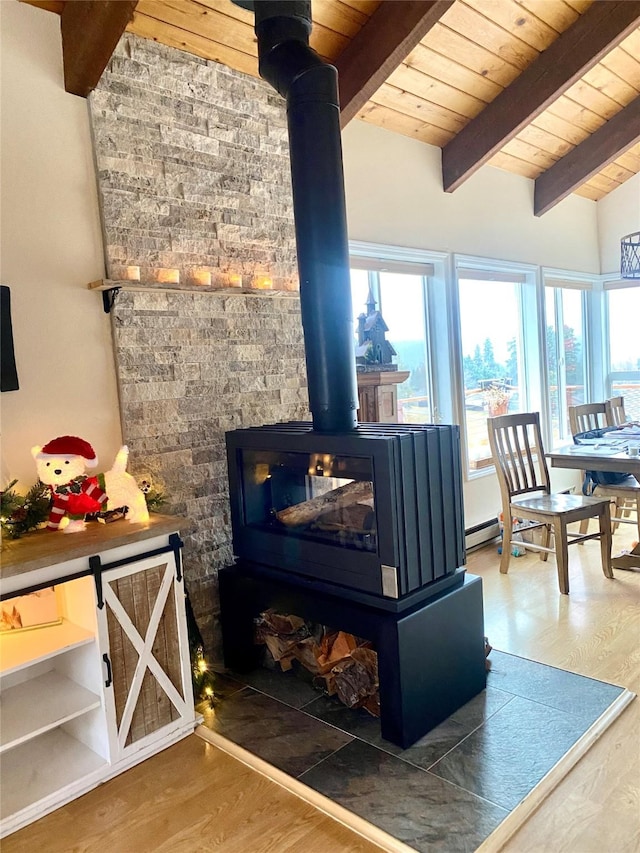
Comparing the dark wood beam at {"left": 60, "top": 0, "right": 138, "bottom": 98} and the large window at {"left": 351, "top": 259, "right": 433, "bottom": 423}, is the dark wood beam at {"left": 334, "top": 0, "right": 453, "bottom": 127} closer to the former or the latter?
the large window at {"left": 351, "top": 259, "right": 433, "bottom": 423}

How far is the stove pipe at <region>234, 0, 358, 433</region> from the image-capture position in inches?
91.6

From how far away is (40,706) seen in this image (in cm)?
212

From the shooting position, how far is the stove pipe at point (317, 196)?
2.33m

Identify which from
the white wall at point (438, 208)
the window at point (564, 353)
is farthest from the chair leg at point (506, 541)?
the window at point (564, 353)

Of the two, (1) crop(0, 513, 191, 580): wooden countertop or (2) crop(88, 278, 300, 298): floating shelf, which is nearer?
(1) crop(0, 513, 191, 580): wooden countertop

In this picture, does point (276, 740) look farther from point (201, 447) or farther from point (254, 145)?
point (254, 145)

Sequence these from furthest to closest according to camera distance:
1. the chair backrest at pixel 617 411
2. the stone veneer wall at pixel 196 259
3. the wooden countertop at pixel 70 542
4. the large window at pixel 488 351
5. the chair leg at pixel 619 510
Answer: the chair backrest at pixel 617 411
the large window at pixel 488 351
the chair leg at pixel 619 510
the stone veneer wall at pixel 196 259
the wooden countertop at pixel 70 542

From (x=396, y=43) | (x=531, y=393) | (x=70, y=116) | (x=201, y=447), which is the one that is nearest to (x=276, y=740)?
(x=201, y=447)

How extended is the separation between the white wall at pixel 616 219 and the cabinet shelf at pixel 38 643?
17.8 ft

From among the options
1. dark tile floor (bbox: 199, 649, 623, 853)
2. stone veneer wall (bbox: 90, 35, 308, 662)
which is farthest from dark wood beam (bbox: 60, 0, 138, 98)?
dark tile floor (bbox: 199, 649, 623, 853)

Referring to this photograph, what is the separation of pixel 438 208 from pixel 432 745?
3210 millimetres

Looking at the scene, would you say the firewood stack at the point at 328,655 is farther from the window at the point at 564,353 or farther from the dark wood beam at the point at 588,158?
the dark wood beam at the point at 588,158

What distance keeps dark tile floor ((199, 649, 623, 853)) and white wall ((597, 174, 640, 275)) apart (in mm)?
4336

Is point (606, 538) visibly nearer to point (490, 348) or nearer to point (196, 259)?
point (490, 348)
